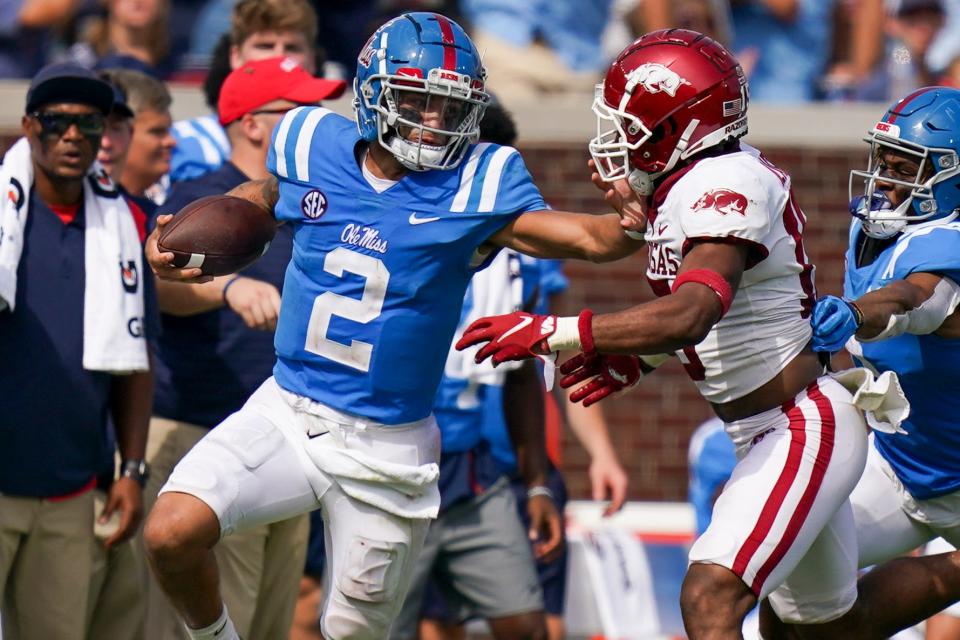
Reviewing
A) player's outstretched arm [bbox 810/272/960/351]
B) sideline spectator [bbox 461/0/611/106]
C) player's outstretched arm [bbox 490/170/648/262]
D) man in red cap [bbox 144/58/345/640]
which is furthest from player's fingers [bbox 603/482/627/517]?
sideline spectator [bbox 461/0/611/106]

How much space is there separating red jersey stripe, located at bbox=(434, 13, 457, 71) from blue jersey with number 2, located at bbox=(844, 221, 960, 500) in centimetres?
139

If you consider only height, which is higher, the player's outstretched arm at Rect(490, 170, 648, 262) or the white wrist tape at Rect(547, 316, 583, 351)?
the player's outstretched arm at Rect(490, 170, 648, 262)

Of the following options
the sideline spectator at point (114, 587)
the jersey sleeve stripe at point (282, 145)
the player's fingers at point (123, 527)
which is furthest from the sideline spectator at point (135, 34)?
the jersey sleeve stripe at point (282, 145)

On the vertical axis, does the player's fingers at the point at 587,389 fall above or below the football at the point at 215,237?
below

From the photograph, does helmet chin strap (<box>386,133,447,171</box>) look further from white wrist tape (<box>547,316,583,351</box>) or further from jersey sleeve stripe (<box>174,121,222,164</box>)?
jersey sleeve stripe (<box>174,121,222,164</box>)

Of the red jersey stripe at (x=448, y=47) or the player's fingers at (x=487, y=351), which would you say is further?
the red jersey stripe at (x=448, y=47)

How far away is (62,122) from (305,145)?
1.10 meters

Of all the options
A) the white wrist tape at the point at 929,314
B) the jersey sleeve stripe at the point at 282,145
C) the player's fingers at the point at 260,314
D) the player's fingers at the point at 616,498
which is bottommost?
the player's fingers at the point at 616,498

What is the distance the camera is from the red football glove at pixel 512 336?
12.8 feet

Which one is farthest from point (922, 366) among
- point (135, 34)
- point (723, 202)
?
point (135, 34)

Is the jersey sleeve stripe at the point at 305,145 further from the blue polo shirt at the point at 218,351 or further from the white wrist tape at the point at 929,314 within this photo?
the white wrist tape at the point at 929,314

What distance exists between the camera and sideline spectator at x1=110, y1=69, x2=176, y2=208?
625cm

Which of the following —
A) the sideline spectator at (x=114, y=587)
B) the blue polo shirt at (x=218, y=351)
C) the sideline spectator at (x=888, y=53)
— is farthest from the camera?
the sideline spectator at (x=888, y=53)

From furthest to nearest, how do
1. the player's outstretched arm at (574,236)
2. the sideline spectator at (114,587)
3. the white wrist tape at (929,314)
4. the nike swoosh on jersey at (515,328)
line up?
the sideline spectator at (114,587) < the white wrist tape at (929,314) < the player's outstretched arm at (574,236) < the nike swoosh on jersey at (515,328)
